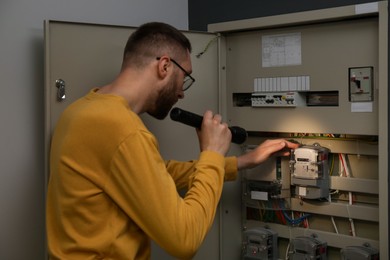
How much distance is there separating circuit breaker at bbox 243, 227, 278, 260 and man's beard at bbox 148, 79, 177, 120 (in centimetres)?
85

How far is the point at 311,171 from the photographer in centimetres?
194

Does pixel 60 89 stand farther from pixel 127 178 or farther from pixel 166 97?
pixel 127 178

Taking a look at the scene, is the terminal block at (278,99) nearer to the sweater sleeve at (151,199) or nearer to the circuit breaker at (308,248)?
the circuit breaker at (308,248)

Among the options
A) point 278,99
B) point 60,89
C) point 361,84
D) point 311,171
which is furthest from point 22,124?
point 361,84

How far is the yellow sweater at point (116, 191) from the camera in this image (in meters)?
1.26

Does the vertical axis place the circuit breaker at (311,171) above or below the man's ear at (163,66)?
below

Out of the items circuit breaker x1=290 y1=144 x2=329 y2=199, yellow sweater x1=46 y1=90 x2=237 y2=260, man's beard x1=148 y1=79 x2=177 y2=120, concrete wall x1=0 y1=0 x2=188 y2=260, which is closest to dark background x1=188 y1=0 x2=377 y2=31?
circuit breaker x1=290 y1=144 x2=329 y2=199

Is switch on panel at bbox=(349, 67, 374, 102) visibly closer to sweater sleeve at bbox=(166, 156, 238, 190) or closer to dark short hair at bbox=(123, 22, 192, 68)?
sweater sleeve at bbox=(166, 156, 238, 190)

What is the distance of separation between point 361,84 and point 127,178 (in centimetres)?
107

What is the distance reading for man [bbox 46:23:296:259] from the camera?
126cm

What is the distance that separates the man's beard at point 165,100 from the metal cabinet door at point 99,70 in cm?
40

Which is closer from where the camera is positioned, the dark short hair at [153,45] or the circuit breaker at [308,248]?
the dark short hair at [153,45]

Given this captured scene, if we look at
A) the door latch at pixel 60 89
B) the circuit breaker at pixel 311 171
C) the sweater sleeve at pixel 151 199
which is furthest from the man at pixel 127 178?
the circuit breaker at pixel 311 171

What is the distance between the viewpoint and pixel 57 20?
5.74ft
